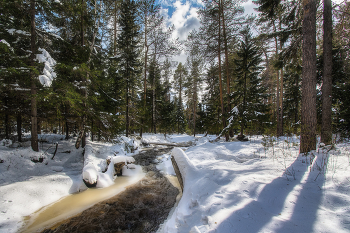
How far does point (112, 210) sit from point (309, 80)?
779cm

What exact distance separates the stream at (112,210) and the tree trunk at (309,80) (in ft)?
16.2

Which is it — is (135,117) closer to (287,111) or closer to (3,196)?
(3,196)

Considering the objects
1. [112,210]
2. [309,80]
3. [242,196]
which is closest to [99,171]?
[112,210]

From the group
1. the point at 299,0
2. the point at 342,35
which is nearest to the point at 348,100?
the point at 342,35

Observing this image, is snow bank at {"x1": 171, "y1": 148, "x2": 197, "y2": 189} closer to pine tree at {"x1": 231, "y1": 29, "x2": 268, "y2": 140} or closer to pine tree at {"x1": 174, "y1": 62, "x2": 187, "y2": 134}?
pine tree at {"x1": 231, "y1": 29, "x2": 268, "y2": 140}

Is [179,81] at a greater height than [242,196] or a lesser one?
greater

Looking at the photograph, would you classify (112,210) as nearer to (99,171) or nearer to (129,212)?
(129,212)

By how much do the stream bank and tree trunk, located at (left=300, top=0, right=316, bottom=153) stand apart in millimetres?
4976

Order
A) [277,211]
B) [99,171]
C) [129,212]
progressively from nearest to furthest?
[277,211] → [129,212] → [99,171]

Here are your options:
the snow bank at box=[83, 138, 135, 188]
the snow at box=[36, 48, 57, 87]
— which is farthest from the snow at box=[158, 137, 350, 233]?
the snow at box=[36, 48, 57, 87]

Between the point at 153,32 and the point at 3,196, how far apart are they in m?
16.4

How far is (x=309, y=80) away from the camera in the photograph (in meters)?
4.83

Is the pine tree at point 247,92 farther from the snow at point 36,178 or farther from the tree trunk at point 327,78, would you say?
the snow at point 36,178

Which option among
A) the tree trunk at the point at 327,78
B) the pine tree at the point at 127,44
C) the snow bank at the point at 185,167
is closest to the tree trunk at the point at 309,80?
the tree trunk at the point at 327,78
